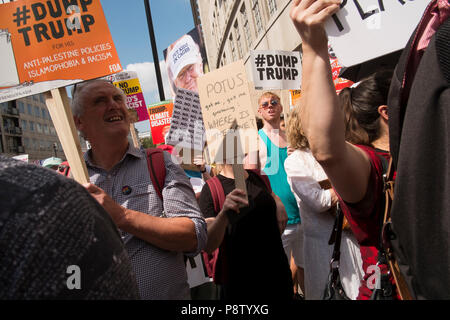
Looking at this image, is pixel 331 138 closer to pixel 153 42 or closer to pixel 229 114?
pixel 229 114

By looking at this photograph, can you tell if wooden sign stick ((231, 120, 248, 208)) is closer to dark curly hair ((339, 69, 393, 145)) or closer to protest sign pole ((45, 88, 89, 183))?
dark curly hair ((339, 69, 393, 145))

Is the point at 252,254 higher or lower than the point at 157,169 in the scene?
lower

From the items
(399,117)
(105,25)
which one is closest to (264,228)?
(399,117)

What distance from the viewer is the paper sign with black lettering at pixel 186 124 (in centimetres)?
273

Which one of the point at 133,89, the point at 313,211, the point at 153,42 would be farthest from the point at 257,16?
the point at 313,211

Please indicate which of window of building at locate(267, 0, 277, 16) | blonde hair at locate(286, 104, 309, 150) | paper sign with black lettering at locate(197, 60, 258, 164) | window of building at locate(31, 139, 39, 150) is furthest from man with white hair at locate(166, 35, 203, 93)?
window of building at locate(31, 139, 39, 150)

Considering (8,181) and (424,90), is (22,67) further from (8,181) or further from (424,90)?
(424,90)

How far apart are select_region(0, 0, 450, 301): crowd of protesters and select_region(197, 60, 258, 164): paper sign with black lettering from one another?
1.05 ft

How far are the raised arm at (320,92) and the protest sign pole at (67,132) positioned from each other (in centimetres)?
112

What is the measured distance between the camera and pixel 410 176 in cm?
79

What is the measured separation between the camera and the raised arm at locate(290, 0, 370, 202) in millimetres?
1067

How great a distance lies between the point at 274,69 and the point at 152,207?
2709mm

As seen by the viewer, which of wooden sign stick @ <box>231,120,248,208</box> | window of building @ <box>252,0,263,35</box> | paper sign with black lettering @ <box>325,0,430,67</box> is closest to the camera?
paper sign with black lettering @ <box>325,0,430,67</box>

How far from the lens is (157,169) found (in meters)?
1.74
